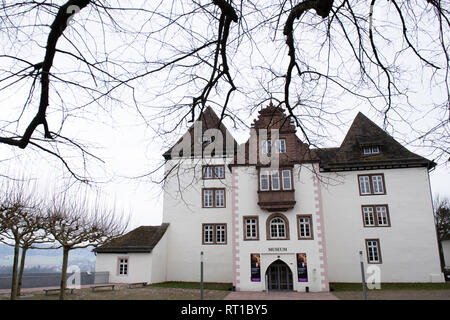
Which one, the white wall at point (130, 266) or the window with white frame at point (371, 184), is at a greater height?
the window with white frame at point (371, 184)

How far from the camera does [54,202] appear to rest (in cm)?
1841

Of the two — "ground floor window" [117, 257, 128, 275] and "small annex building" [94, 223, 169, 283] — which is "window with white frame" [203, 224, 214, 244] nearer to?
"small annex building" [94, 223, 169, 283]

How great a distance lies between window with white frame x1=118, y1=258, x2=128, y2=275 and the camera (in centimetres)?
2686

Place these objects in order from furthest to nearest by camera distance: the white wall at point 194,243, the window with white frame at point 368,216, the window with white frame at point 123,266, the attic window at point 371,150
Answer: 1. the white wall at point 194,243
2. the attic window at point 371,150
3. the window with white frame at point 123,266
4. the window with white frame at point 368,216

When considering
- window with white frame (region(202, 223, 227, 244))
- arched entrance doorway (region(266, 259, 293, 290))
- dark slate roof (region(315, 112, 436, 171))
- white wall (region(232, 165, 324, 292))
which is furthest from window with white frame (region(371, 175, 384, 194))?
window with white frame (region(202, 223, 227, 244))

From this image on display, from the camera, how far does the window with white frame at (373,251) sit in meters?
25.3

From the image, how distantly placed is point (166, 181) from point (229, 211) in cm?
2313

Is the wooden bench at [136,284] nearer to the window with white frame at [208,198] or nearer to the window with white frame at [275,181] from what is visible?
the window with white frame at [208,198]

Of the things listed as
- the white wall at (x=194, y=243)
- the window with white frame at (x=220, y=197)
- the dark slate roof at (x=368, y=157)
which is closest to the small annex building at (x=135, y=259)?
the white wall at (x=194, y=243)

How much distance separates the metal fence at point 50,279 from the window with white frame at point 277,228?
13215 millimetres

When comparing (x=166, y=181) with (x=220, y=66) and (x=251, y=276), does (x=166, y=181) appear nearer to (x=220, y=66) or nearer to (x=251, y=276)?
(x=220, y=66)

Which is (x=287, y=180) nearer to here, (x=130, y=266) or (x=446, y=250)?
(x=130, y=266)
